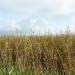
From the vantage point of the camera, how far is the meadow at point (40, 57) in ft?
25.5

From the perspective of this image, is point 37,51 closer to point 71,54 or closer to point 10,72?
point 71,54

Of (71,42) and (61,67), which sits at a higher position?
(71,42)

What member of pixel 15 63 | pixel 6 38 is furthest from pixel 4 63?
pixel 6 38

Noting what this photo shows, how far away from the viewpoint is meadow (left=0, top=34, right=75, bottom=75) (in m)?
7.78

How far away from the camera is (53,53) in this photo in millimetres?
8461

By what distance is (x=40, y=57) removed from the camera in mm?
8445

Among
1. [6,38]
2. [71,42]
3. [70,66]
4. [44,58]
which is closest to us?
[70,66]

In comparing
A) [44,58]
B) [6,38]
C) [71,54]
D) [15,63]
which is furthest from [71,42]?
[6,38]

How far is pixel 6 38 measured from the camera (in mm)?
10859

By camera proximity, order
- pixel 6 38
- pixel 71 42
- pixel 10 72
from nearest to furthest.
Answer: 1. pixel 10 72
2. pixel 71 42
3. pixel 6 38

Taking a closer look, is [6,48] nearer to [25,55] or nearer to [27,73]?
[25,55]

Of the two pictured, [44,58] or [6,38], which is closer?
[44,58]

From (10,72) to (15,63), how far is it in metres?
1.25

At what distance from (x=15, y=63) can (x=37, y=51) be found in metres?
0.88
